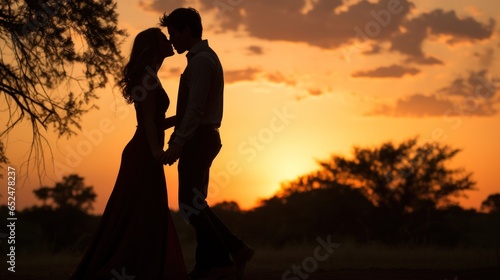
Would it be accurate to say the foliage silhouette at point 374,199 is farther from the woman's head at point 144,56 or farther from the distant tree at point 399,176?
the woman's head at point 144,56

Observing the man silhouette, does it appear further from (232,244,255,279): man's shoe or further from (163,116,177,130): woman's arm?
(163,116,177,130): woman's arm

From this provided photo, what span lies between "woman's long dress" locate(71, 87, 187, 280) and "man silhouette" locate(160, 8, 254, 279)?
0.23 meters

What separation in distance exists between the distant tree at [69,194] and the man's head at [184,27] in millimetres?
22646

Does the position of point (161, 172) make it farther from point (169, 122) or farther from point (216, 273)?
point (216, 273)

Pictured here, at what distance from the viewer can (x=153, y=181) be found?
6.16 m

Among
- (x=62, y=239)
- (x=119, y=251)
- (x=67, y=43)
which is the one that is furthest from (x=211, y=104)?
(x=62, y=239)

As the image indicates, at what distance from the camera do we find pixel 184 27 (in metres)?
6.20

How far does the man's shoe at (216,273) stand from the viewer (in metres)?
6.04

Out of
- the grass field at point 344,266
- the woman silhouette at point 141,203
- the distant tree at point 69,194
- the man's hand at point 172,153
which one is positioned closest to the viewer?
the man's hand at point 172,153

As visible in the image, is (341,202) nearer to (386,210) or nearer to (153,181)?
(386,210)

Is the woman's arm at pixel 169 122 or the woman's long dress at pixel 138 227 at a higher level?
the woman's arm at pixel 169 122

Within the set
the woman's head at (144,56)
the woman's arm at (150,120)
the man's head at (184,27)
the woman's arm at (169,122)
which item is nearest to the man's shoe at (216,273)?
the woman's arm at (150,120)

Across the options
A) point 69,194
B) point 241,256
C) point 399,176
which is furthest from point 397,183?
point 241,256

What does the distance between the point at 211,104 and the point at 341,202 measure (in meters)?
23.9
